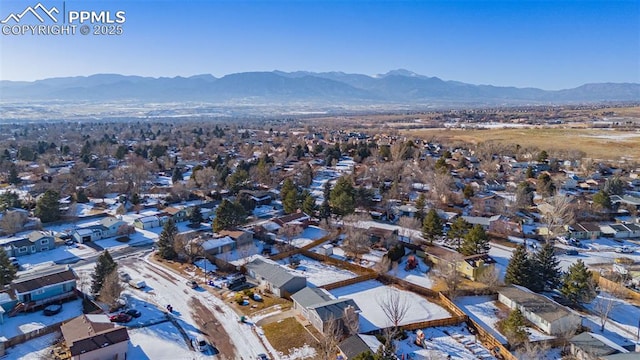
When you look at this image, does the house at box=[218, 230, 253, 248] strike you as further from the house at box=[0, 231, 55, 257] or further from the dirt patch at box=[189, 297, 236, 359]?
the house at box=[0, 231, 55, 257]

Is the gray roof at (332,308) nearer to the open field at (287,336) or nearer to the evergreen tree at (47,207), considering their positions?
the open field at (287,336)

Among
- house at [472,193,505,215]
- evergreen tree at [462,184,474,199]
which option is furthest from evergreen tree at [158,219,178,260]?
evergreen tree at [462,184,474,199]

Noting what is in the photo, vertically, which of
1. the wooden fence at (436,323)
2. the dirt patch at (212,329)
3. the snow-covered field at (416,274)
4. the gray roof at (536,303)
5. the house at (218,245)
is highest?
the gray roof at (536,303)

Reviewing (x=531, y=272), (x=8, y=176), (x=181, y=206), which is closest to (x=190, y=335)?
(x=531, y=272)

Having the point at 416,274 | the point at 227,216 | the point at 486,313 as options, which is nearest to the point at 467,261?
the point at 416,274

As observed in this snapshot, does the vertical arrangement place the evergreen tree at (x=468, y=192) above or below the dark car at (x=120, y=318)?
above

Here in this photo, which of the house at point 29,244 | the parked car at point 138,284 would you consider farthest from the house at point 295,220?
the house at point 29,244
